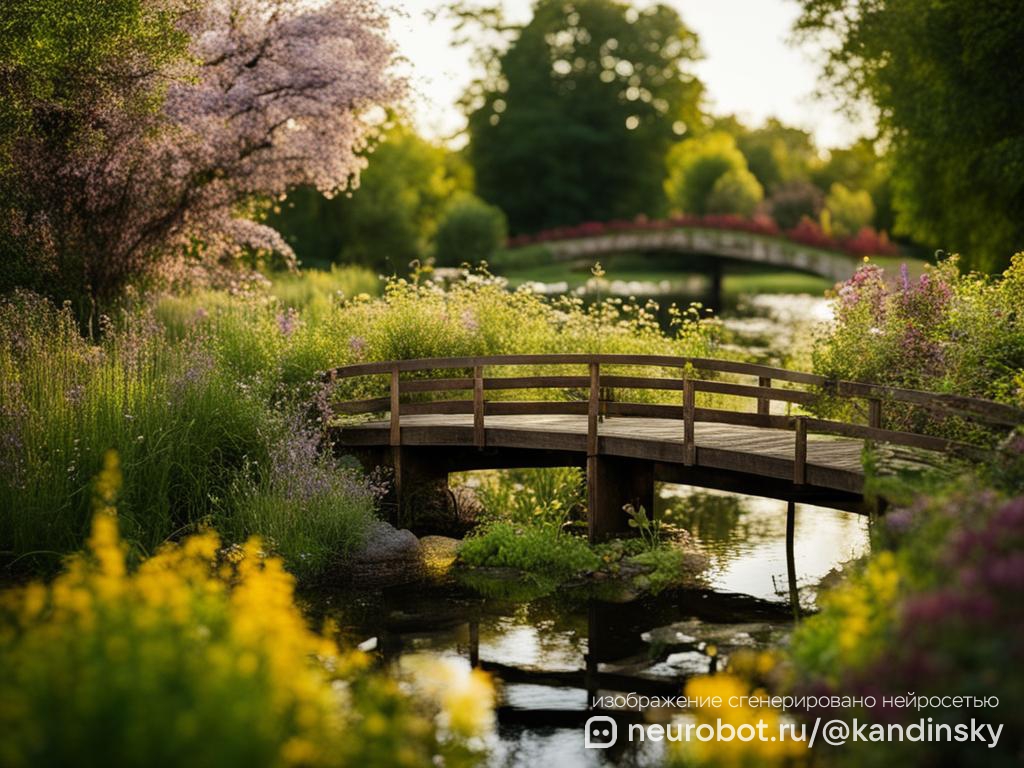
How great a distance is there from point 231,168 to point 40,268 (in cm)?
448

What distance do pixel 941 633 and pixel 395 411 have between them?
9073 mm

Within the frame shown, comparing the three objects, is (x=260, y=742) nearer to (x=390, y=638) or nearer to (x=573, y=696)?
(x=573, y=696)

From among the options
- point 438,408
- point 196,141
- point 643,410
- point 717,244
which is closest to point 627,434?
point 643,410

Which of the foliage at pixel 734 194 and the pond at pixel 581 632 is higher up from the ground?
the foliage at pixel 734 194

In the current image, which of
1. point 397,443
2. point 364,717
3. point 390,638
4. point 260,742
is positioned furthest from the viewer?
point 397,443

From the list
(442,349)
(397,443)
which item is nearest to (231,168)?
(442,349)

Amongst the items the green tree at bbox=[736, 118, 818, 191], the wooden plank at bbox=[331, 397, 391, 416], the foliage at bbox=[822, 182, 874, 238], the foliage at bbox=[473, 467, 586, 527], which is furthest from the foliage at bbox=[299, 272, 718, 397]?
the green tree at bbox=[736, 118, 818, 191]

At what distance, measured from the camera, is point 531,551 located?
12133 mm

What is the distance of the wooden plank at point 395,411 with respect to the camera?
13594 mm

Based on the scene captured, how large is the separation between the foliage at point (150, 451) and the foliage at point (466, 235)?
1237 inches

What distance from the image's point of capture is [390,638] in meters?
10.1

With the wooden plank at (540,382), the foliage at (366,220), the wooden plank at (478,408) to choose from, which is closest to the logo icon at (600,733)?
the wooden plank at (478,408)

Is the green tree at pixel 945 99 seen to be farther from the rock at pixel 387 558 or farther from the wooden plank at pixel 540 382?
the rock at pixel 387 558

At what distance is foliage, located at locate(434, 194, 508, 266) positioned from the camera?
44.8m
